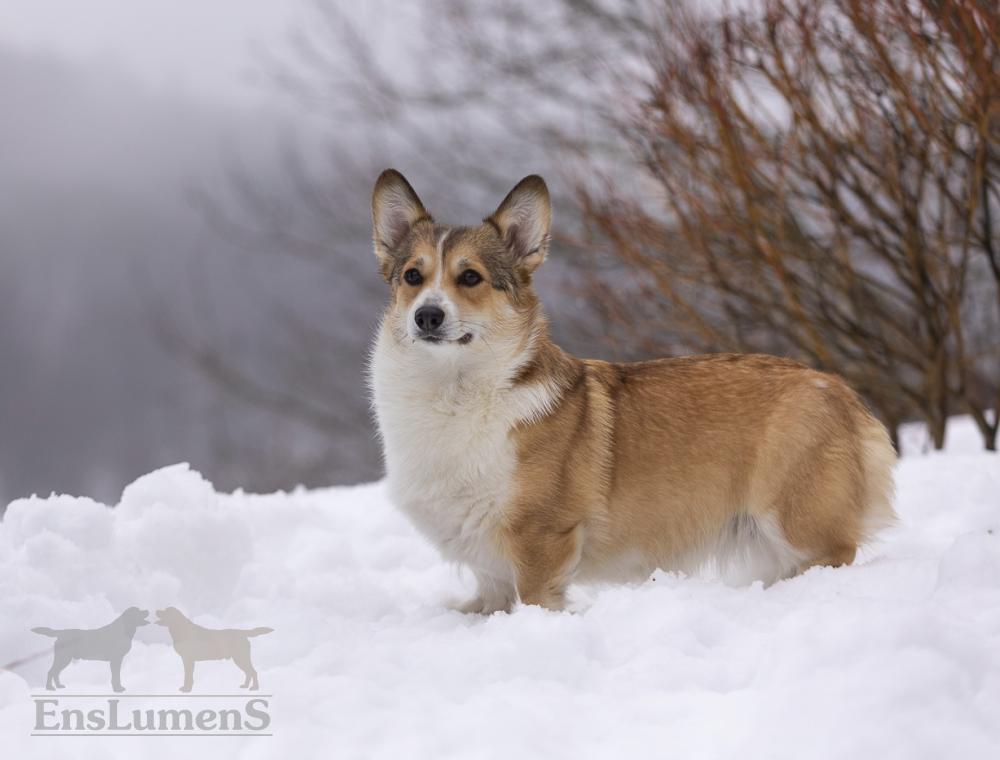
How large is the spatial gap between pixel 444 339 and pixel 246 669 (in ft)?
4.98

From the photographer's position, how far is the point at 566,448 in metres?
4.13

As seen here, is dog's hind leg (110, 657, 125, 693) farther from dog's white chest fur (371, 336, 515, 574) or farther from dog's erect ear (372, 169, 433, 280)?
dog's erect ear (372, 169, 433, 280)

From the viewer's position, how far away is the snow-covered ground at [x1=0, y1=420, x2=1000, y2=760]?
8.36 ft

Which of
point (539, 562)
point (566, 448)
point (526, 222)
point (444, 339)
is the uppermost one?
point (526, 222)

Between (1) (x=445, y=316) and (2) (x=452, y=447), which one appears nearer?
(1) (x=445, y=316)

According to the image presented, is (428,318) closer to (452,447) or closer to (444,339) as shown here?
(444,339)

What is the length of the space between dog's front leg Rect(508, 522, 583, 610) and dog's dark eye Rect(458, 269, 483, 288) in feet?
3.43

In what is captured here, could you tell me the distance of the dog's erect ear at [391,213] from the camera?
Answer: 14.6 ft

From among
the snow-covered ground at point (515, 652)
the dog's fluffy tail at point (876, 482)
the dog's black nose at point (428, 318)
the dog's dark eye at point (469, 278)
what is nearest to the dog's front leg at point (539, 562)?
the snow-covered ground at point (515, 652)

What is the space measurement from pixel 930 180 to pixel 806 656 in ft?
17.4

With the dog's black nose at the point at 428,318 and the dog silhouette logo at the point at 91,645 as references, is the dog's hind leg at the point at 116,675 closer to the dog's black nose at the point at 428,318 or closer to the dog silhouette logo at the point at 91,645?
the dog silhouette logo at the point at 91,645

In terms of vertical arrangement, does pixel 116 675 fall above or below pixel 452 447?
below

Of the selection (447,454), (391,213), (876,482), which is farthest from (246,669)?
(876,482)

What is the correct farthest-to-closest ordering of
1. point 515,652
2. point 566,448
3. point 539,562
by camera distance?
1. point 566,448
2. point 539,562
3. point 515,652
